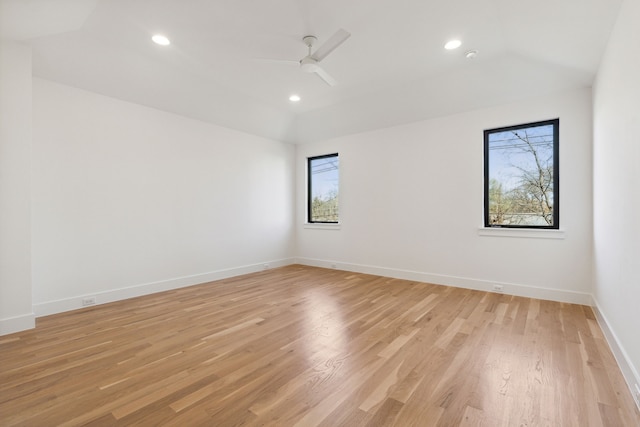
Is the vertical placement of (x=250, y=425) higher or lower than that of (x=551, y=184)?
lower

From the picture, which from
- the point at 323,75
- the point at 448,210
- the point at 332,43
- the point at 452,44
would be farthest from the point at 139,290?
the point at 452,44

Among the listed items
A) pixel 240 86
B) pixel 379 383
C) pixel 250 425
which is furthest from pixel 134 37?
pixel 379 383

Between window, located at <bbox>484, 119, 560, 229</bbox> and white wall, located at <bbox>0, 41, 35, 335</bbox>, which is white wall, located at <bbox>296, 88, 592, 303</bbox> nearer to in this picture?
window, located at <bbox>484, 119, 560, 229</bbox>

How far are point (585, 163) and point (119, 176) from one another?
595 cm

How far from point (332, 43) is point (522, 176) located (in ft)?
10.6

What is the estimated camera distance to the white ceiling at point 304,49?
2.52 m

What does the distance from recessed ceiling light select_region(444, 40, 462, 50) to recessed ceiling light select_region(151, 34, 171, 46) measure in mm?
3018

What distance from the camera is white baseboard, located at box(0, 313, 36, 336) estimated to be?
8.83 feet

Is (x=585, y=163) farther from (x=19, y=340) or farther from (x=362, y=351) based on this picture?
(x=19, y=340)

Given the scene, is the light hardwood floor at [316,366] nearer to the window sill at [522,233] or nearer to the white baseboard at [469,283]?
the white baseboard at [469,283]

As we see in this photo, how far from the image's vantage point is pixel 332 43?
104 inches

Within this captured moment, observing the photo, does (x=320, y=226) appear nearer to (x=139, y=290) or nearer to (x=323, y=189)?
(x=323, y=189)

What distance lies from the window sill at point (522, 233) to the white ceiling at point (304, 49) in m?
1.81

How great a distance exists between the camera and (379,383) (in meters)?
1.89
